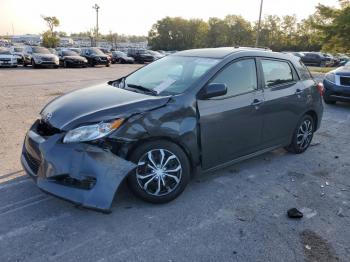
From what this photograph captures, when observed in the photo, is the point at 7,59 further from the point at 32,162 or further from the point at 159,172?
the point at 159,172

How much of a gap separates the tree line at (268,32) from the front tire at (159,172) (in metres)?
23.9

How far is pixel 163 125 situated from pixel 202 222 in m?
1.06

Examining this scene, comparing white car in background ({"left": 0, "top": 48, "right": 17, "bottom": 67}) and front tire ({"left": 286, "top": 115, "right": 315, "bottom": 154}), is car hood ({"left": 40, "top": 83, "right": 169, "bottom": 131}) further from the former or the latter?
white car in background ({"left": 0, "top": 48, "right": 17, "bottom": 67})

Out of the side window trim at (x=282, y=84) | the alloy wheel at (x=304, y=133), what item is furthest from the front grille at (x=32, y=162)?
the alloy wheel at (x=304, y=133)

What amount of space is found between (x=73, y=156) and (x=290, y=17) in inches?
2890

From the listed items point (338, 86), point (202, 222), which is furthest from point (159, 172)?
point (338, 86)

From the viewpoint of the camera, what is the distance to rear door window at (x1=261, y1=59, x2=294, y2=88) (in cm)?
473

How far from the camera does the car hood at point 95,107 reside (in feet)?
11.2

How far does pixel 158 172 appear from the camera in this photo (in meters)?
3.64

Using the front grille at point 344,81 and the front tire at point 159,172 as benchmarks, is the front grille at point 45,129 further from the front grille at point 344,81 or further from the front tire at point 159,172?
the front grille at point 344,81

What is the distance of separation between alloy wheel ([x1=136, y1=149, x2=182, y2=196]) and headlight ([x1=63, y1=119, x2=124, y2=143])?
46 centimetres

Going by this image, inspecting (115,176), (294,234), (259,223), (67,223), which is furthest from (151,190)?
(294,234)

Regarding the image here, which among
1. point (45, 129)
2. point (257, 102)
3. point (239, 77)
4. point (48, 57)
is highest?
point (239, 77)

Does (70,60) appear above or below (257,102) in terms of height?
below
